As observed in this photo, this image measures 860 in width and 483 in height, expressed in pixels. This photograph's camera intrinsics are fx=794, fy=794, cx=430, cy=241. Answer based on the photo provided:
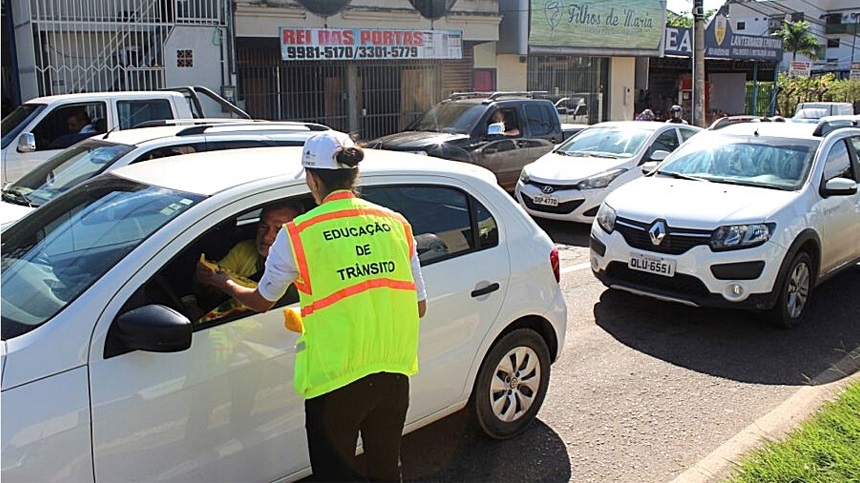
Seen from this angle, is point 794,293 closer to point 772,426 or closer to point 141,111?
point 772,426

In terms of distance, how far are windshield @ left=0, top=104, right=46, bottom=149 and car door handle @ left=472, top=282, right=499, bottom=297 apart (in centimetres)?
709

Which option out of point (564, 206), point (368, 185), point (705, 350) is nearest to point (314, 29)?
point (564, 206)

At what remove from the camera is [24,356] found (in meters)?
2.65

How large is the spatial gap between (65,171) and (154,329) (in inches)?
200

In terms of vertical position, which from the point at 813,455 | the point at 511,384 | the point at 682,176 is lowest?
the point at 813,455

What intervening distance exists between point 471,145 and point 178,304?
9.30m

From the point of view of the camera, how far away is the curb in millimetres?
3965

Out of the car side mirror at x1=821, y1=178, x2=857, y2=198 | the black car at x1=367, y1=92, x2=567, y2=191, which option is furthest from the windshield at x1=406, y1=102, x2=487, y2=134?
the car side mirror at x1=821, y1=178, x2=857, y2=198

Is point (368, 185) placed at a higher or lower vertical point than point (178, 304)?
higher

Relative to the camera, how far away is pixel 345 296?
8.84 ft

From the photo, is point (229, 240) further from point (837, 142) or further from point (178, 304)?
point (837, 142)

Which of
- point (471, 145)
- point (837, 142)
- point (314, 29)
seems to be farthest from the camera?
point (314, 29)

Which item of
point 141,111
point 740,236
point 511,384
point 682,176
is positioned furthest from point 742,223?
point 141,111

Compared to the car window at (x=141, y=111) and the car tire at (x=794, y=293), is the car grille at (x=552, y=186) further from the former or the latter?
the car window at (x=141, y=111)
